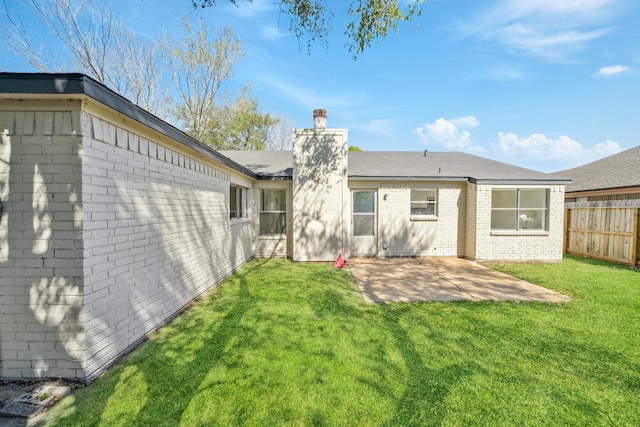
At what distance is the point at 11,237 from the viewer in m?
2.77

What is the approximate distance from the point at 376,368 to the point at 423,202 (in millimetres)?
8372

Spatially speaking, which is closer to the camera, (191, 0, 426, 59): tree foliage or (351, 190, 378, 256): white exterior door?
(191, 0, 426, 59): tree foliage

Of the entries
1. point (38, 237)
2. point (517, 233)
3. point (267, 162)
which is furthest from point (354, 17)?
point (517, 233)

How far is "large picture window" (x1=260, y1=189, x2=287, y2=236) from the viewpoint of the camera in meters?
10.3

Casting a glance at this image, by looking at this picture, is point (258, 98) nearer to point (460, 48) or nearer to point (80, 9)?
point (80, 9)

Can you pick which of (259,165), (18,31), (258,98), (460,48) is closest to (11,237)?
(259,165)

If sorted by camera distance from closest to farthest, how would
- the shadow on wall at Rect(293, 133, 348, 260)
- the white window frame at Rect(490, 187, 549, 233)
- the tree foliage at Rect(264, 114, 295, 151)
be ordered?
the shadow on wall at Rect(293, 133, 348, 260), the white window frame at Rect(490, 187, 549, 233), the tree foliage at Rect(264, 114, 295, 151)

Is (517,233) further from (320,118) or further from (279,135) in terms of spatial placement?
(279,135)

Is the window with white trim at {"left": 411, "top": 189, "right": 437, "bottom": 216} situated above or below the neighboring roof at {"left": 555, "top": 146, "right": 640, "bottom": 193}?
below

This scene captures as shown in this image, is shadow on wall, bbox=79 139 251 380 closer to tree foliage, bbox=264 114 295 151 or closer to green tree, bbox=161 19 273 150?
green tree, bbox=161 19 273 150

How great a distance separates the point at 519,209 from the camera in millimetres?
9789

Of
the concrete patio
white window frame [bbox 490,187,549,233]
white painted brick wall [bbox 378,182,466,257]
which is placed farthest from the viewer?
white painted brick wall [bbox 378,182,466,257]

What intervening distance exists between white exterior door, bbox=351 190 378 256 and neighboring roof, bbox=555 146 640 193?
8.47 metres

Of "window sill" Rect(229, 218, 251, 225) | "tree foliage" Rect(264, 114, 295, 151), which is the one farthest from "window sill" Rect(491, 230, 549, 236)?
"tree foliage" Rect(264, 114, 295, 151)
